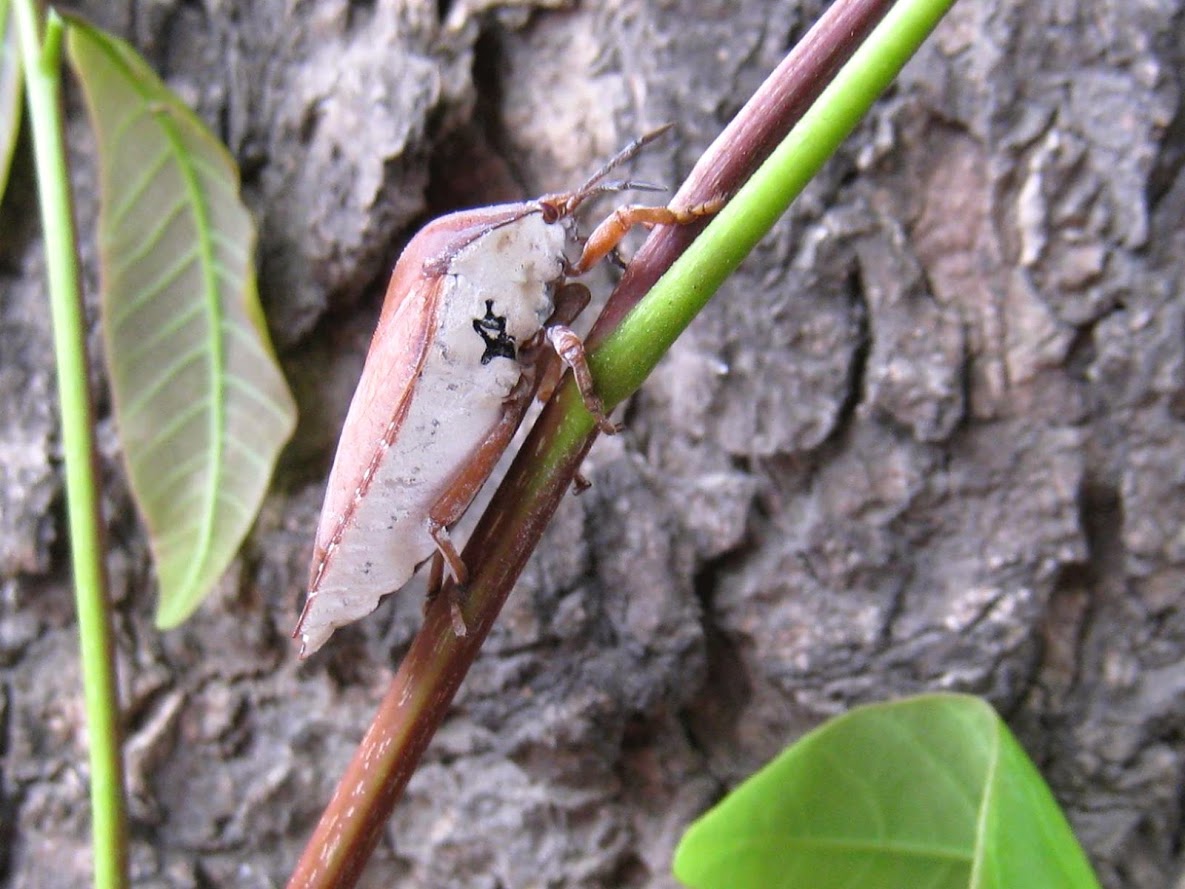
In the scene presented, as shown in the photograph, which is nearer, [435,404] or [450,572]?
[450,572]

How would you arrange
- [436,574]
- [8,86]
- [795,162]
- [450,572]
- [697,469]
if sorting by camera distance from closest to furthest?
[795,162]
[450,572]
[436,574]
[8,86]
[697,469]

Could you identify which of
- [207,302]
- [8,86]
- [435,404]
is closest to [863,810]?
[435,404]

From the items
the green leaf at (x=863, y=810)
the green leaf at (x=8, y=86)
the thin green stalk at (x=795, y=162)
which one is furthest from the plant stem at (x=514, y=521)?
the green leaf at (x=8, y=86)

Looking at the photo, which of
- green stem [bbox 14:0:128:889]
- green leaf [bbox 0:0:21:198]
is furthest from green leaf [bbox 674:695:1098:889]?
green leaf [bbox 0:0:21:198]

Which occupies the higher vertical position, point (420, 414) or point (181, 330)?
point (181, 330)

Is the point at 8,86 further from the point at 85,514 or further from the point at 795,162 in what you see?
the point at 795,162

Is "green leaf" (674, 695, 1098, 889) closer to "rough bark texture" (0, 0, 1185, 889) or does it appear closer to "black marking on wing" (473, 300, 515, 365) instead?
"rough bark texture" (0, 0, 1185, 889)

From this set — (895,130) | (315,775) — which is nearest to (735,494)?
(895,130)
